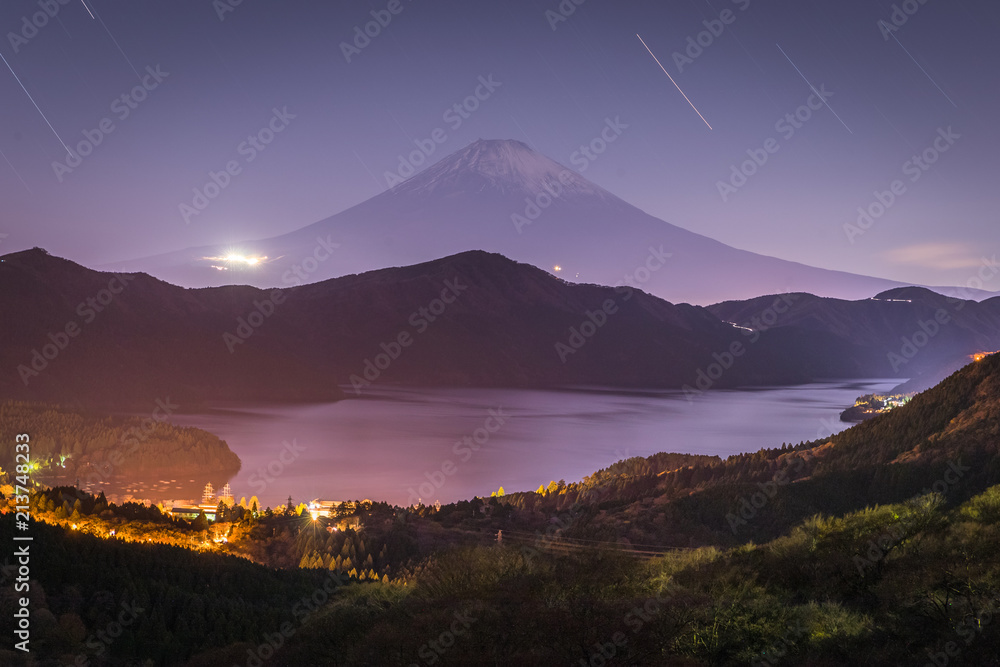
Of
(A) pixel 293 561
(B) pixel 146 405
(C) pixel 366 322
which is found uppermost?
(C) pixel 366 322

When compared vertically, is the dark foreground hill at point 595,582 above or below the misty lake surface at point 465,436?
below

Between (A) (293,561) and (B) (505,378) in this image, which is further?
(B) (505,378)

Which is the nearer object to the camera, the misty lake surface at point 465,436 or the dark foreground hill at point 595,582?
the dark foreground hill at point 595,582

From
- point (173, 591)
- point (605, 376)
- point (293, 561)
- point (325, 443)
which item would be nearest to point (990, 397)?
point (293, 561)

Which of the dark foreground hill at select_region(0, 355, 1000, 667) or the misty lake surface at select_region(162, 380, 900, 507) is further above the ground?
the misty lake surface at select_region(162, 380, 900, 507)

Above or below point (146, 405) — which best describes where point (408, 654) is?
below

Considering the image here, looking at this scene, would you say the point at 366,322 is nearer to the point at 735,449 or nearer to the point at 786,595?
the point at 735,449

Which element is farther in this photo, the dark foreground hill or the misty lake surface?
the misty lake surface

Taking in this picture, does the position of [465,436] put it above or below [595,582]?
above
